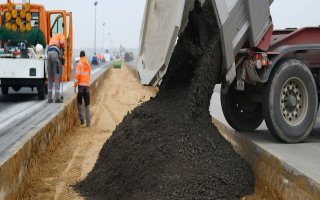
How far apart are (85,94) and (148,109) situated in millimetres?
5645

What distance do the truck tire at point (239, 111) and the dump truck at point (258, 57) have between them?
0.54m

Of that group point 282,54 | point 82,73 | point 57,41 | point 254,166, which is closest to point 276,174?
point 254,166

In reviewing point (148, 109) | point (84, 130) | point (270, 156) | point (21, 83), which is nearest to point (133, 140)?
point (148, 109)

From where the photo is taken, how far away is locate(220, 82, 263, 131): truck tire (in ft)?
25.5

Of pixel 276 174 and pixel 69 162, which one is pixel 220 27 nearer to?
pixel 276 174

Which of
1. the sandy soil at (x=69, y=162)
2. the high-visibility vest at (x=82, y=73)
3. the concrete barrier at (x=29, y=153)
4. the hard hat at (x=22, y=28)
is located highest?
the hard hat at (x=22, y=28)

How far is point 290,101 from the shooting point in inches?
264

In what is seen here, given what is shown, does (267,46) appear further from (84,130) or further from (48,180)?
(84,130)

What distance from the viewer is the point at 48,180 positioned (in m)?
6.78

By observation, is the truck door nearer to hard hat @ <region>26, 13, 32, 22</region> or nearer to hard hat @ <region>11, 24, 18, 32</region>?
hard hat @ <region>26, 13, 32, 22</region>

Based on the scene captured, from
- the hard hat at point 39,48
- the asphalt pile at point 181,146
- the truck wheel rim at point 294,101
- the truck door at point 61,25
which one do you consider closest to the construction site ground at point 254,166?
the asphalt pile at point 181,146

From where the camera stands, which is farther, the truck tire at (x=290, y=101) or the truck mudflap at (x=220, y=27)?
the truck tire at (x=290, y=101)

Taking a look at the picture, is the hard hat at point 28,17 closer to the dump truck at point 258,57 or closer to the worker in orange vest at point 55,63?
the worker in orange vest at point 55,63

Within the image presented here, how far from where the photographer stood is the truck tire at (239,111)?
306 inches
